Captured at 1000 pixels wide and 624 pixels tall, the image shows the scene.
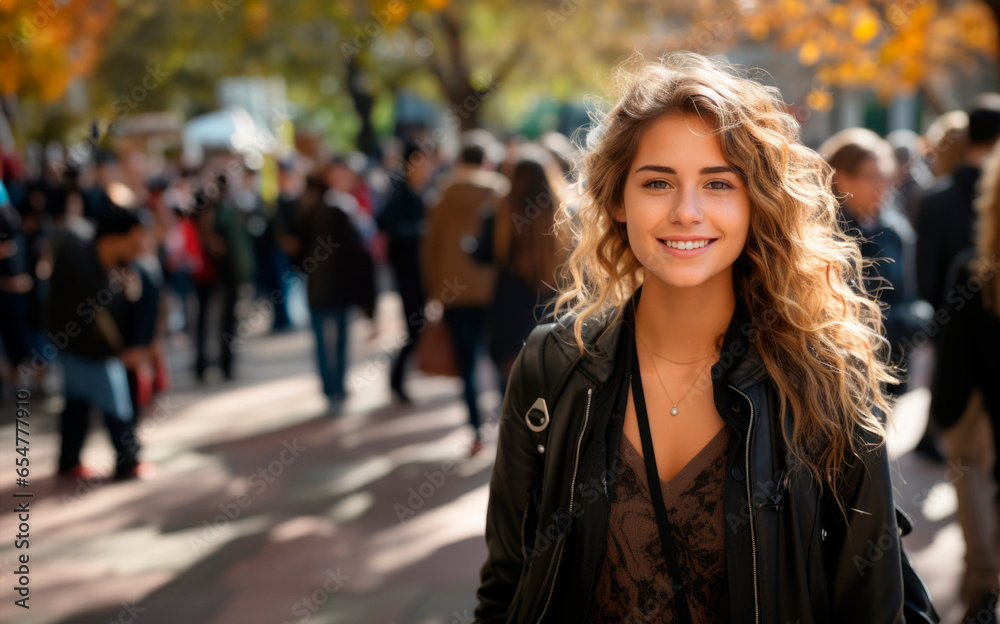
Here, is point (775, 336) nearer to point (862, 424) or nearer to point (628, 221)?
point (862, 424)

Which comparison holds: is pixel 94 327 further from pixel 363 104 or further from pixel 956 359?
pixel 363 104

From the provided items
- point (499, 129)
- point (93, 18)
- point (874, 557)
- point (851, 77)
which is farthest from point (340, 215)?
point (499, 129)

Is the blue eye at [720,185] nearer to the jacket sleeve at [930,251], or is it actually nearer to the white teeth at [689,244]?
the white teeth at [689,244]

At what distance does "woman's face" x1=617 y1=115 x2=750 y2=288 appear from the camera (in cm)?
192

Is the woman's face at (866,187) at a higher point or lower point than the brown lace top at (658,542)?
higher

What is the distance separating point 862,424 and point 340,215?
685 centimetres

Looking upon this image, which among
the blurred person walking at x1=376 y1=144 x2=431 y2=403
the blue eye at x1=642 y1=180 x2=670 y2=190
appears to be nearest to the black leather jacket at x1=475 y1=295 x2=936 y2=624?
the blue eye at x1=642 y1=180 x2=670 y2=190

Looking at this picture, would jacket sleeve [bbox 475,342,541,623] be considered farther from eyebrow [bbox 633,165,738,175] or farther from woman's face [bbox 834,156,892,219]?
woman's face [bbox 834,156,892,219]

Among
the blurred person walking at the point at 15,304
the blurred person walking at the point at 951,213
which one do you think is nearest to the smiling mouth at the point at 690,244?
the blurred person walking at the point at 951,213

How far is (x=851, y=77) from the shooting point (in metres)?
10.2

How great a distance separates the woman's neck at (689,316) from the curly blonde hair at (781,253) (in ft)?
0.23

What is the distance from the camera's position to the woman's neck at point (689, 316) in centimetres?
209

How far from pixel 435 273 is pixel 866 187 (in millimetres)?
3517

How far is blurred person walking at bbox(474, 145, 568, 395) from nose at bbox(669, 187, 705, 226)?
3605mm
